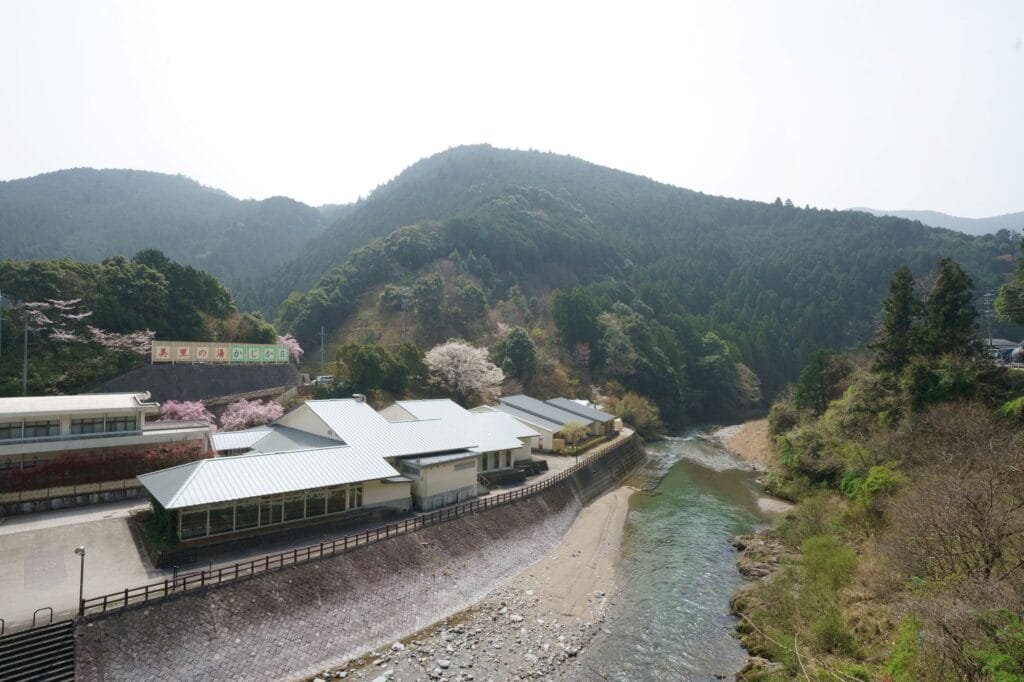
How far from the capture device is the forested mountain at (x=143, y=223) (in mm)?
103375

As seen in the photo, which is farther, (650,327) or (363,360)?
(650,327)

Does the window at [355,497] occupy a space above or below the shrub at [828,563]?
above

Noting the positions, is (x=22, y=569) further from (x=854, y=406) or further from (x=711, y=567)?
(x=854, y=406)

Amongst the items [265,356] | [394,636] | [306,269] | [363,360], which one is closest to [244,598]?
[394,636]

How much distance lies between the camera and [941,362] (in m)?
25.7

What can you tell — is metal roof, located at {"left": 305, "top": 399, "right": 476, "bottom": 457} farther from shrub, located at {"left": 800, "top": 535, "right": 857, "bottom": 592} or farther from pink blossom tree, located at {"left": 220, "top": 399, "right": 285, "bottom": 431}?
shrub, located at {"left": 800, "top": 535, "right": 857, "bottom": 592}

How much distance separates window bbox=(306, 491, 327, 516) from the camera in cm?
2055

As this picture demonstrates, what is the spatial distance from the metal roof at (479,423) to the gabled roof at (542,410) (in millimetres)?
6273

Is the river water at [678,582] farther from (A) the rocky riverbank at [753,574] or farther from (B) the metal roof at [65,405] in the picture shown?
(B) the metal roof at [65,405]

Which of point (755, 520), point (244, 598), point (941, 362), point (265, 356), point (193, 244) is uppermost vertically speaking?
point (193, 244)

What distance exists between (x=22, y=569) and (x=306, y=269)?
87.1 metres

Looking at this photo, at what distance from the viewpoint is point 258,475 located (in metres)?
19.5

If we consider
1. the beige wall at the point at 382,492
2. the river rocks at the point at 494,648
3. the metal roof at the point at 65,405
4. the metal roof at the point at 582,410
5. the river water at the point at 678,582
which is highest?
the metal roof at the point at 65,405

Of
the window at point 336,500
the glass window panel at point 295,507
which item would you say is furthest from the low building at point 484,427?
the glass window panel at point 295,507
